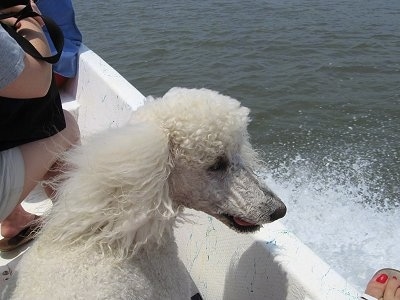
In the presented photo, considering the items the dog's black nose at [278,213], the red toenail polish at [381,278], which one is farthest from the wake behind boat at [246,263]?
the red toenail polish at [381,278]

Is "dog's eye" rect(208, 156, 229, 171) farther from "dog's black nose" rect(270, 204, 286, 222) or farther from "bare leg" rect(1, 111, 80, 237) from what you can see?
"bare leg" rect(1, 111, 80, 237)

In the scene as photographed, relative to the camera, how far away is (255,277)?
66.5 inches

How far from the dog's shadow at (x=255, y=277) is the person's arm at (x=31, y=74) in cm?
90

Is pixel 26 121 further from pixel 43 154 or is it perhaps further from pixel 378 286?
pixel 378 286

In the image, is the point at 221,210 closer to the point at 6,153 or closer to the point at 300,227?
the point at 6,153

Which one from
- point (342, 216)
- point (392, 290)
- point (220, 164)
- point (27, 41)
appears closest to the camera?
point (220, 164)

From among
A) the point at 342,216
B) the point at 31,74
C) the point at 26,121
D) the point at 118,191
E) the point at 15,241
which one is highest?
the point at 31,74

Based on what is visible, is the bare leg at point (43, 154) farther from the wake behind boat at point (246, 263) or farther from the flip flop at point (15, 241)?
the flip flop at point (15, 241)

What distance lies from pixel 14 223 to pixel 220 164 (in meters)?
1.19

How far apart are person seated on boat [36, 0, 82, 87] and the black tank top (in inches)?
60.3

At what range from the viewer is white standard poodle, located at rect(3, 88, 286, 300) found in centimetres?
120

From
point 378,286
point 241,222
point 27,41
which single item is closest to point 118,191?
point 241,222

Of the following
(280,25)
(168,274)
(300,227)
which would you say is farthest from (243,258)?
(280,25)

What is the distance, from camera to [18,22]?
154 centimetres
